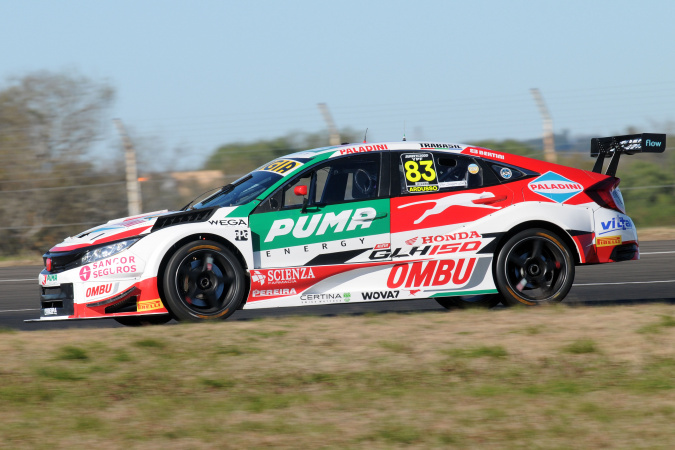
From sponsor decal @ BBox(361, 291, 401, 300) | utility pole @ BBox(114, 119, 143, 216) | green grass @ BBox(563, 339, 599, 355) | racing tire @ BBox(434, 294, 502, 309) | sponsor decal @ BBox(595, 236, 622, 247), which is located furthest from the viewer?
utility pole @ BBox(114, 119, 143, 216)

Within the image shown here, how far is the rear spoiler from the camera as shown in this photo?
8.95m

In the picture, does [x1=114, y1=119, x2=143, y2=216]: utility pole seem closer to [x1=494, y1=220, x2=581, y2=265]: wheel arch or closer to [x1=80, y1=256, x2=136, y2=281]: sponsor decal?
[x1=80, y1=256, x2=136, y2=281]: sponsor decal

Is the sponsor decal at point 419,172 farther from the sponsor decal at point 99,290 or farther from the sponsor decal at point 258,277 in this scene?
the sponsor decal at point 99,290

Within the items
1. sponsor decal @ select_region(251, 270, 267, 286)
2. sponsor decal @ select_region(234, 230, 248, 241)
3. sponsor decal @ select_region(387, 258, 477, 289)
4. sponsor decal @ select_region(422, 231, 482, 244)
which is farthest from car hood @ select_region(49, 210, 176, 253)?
sponsor decal @ select_region(422, 231, 482, 244)

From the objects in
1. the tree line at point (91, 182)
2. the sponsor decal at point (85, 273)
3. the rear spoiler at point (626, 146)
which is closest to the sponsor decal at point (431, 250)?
the rear spoiler at point (626, 146)

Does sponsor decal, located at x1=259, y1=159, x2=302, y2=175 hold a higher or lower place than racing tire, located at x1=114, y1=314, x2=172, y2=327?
higher

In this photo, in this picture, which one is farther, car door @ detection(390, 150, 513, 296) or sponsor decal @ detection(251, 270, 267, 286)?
car door @ detection(390, 150, 513, 296)

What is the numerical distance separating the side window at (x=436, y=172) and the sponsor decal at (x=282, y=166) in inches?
37.9

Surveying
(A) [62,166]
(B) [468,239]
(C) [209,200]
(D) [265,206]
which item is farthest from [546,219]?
(A) [62,166]

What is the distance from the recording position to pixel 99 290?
768 cm

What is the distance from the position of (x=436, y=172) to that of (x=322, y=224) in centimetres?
118

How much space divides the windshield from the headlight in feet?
2.76

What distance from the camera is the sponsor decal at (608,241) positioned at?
27.9 ft

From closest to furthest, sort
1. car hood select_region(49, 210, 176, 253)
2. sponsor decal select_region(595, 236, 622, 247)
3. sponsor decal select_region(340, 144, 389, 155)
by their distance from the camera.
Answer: car hood select_region(49, 210, 176, 253)
sponsor decal select_region(340, 144, 389, 155)
sponsor decal select_region(595, 236, 622, 247)
